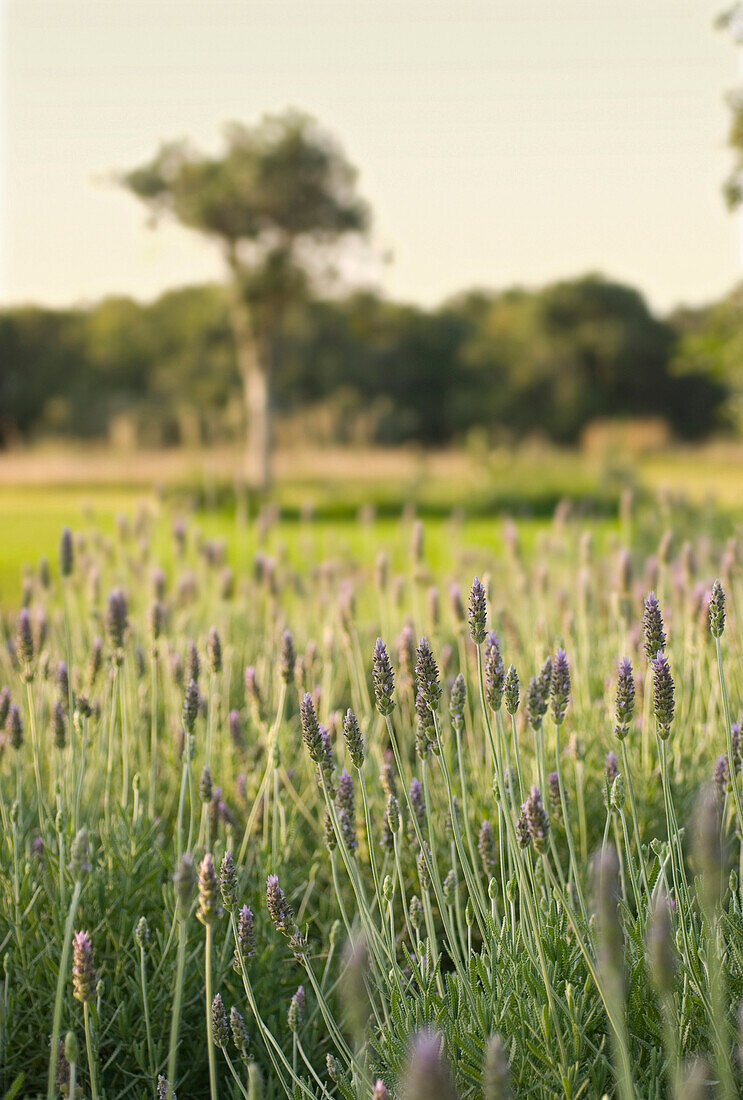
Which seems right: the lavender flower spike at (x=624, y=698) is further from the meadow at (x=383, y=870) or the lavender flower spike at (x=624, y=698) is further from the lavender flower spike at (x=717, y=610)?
the lavender flower spike at (x=717, y=610)

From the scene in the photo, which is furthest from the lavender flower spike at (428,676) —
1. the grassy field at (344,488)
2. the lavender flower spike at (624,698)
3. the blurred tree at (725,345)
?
the grassy field at (344,488)

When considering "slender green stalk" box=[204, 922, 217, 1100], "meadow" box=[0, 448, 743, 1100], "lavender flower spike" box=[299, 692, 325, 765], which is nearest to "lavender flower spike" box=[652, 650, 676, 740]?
"meadow" box=[0, 448, 743, 1100]

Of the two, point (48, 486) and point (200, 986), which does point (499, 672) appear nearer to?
point (200, 986)

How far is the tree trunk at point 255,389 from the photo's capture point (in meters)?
17.3

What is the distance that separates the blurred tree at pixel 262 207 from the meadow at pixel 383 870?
14.6m

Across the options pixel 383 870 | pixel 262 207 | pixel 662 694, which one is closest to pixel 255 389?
pixel 262 207

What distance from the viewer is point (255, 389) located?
18.4 metres

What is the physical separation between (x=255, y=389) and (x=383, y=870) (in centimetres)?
1675

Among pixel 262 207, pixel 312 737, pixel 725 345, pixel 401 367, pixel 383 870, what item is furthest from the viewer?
pixel 401 367

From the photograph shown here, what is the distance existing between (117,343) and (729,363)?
75.5ft

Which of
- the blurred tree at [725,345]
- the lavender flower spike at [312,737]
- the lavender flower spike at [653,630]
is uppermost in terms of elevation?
the blurred tree at [725,345]

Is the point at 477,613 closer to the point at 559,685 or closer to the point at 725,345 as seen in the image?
the point at 559,685

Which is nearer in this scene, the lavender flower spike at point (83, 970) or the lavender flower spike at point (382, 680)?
the lavender flower spike at point (83, 970)

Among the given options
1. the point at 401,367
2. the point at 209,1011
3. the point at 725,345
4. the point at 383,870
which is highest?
the point at 401,367
